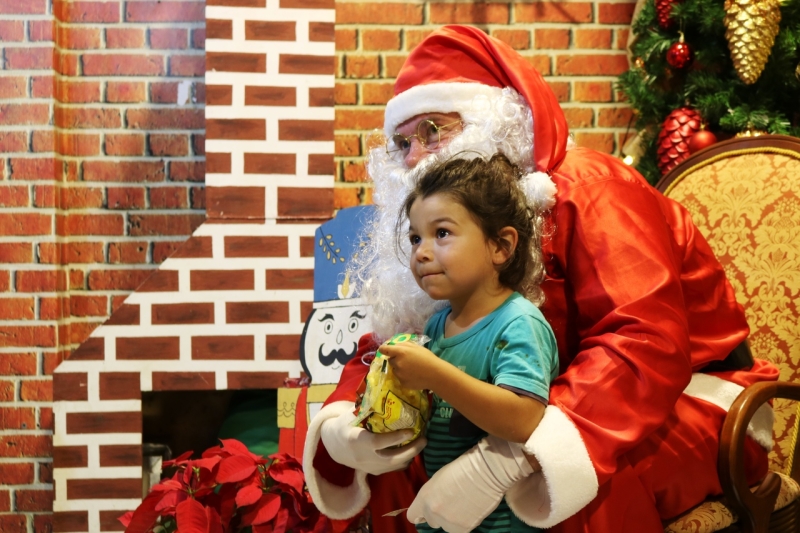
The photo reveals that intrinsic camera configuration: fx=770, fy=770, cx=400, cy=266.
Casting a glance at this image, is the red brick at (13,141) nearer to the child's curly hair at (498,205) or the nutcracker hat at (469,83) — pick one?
the nutcracker hat at (469,83)

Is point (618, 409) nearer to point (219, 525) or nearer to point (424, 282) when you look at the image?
point (424, 282)

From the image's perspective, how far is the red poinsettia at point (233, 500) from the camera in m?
1.71

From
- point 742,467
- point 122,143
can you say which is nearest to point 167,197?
point 122,143

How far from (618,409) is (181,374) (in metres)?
1.70

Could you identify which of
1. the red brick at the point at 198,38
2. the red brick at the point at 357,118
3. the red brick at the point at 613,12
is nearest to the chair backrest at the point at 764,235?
the red brick at the point at 613,12

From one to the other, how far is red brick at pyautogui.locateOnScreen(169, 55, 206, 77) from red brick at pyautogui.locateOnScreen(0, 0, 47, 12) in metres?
0.46

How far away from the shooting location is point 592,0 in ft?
9.54

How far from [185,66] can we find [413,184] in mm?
1673

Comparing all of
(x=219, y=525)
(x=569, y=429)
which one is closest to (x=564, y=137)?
(x=569, y=429)

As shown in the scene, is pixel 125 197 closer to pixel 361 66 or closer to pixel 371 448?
pixel 361 66

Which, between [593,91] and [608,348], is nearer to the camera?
[608,348]

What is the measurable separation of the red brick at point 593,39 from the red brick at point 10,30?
2.02 metres

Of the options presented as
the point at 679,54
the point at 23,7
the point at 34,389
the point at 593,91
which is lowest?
the point at 34,389

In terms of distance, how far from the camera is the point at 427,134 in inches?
66.4
